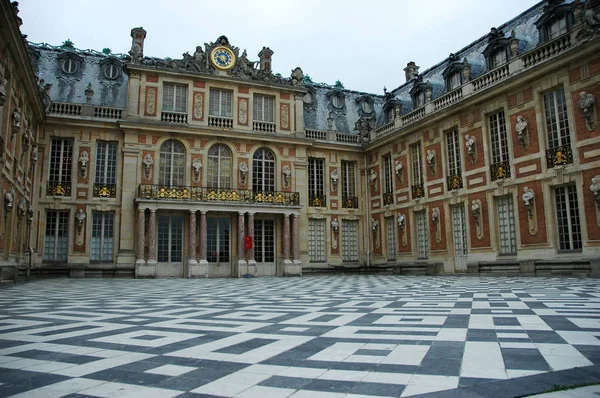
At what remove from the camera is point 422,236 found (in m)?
24.6

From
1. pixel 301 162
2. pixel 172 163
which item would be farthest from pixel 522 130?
pixel 172 163

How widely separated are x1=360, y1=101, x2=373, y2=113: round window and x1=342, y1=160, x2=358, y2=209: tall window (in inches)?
190

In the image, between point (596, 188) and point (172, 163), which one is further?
point (172, 163)

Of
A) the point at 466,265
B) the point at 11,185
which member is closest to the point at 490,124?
the point at 466,265

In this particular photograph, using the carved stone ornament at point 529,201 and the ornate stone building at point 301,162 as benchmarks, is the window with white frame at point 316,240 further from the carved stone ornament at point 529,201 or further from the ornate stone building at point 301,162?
the carved stone ornament at point 529,201

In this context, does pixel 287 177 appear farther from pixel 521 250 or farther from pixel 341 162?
pixel 521 250

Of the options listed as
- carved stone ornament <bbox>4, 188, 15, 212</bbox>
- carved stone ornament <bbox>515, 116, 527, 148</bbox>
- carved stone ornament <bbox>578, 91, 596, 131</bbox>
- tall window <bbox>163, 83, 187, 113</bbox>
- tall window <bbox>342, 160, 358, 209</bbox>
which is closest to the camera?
carved stone ornament <bbox>578, 91, 596, 131</bbox>

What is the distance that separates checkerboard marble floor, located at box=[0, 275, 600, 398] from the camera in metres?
3.30

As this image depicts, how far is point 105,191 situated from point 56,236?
3.22 meters

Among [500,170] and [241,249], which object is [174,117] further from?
[500,170]

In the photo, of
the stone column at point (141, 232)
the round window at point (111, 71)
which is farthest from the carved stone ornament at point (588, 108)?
the round window at point (111, 71)

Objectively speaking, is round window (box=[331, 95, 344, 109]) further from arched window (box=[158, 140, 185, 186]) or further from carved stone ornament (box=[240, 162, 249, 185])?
arched window (box=[158, 140, 185, 186])

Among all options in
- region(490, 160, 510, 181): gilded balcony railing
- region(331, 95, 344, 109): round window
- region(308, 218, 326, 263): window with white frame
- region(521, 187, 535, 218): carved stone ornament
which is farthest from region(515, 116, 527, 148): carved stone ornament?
region(331, 95, 344, 109): round window

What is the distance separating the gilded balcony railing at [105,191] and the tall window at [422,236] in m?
16.0
